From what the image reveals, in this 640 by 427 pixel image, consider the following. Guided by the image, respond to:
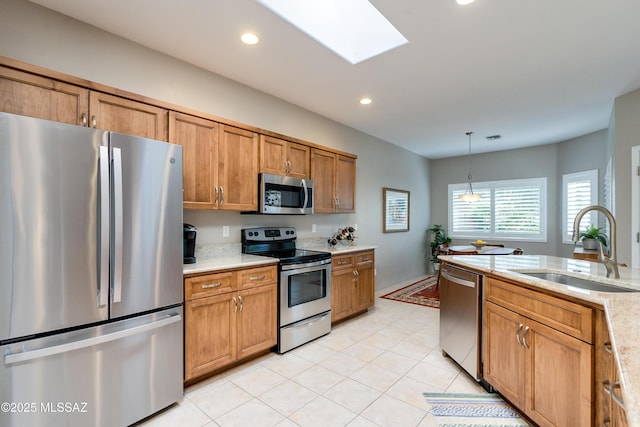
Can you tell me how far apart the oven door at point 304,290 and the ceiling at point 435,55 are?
76.8 inches

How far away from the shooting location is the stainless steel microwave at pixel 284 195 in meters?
3.10

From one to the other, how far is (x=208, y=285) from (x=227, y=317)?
13.3 inches

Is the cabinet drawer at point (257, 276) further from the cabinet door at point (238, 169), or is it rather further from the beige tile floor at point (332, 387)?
the beige tile floor at point (332, 387)

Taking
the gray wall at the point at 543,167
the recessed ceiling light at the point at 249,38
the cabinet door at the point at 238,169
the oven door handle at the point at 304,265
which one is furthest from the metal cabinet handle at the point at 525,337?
the gray wall at the point at 543,167

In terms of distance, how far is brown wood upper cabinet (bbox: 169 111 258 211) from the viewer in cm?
255

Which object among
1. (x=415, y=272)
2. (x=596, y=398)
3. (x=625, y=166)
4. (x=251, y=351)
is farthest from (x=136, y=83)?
(x=415, y=272)

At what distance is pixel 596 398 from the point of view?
4.81 ft

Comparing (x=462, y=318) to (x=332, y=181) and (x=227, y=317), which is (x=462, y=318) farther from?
(x=332, y=181)

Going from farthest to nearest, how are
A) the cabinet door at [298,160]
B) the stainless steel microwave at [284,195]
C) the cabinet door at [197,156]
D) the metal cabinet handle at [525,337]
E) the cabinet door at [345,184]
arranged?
the cabinet door at [345,184] → the cabinet door at [298,160] → the stainless steel microwave at [284,195] → the cabinet door at [197,156] → the metal cabinet handle at [525,337]

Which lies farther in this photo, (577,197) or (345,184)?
(577,197)

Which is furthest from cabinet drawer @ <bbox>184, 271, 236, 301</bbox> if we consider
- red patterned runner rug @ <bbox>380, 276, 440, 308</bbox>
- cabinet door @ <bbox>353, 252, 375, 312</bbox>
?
red patterned runner rug @ <bbox>380, 276, 440, 308</bbox>

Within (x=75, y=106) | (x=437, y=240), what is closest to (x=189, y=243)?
(x=75, y=106)

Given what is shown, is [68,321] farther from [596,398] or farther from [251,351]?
[596,398]

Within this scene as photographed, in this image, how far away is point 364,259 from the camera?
4.03m
